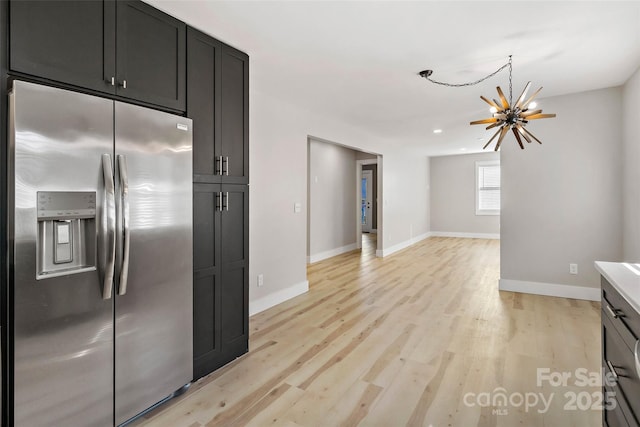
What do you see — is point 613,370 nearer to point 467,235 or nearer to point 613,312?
point 613,312

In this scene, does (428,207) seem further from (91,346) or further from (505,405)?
(91,346)

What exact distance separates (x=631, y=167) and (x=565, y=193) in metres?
0.73

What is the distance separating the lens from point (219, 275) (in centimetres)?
252

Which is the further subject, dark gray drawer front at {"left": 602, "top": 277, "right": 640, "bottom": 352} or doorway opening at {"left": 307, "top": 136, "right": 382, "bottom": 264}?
doorway opening at {"left": 307, "top": 136, "right": 382, "bottom": 264}

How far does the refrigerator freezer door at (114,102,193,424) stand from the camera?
6.04 ft

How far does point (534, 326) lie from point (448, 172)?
25.5 feet

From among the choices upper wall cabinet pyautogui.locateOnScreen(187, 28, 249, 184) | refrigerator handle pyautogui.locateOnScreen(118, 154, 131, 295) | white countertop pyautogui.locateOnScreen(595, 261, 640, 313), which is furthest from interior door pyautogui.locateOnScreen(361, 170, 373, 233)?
refrigerator handle pyautogui.locateOnScreen(118, 154, 131, 295)

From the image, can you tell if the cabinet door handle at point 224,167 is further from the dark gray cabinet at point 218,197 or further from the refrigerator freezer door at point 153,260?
the refrigerator freezer door at point 153,260

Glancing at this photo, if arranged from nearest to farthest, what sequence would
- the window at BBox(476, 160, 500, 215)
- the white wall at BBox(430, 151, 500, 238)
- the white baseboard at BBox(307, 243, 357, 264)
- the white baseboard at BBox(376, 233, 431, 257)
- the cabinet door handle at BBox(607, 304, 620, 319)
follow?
the cabinet door handle at BBox(607, 304, 620, 319), the white baseboard at BBox(307, 243, 357, 264), the white baseboard at BBox(376, 233, 431, 257), the window at BBox(476, 160, 500, 215), the white wall at BBox(430, 151, 500, 238)

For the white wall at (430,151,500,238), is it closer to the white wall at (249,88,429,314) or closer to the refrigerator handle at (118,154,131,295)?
the white wall at (249,88,429,314)

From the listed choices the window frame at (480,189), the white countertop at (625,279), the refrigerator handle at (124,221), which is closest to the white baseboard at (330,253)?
the window frame at (480,189)

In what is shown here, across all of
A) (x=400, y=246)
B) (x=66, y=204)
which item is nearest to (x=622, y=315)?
(x=66, y=204)

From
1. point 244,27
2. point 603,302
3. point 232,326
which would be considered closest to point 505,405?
point 603,302

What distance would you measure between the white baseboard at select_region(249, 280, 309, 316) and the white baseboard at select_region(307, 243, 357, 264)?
1.95 meters
